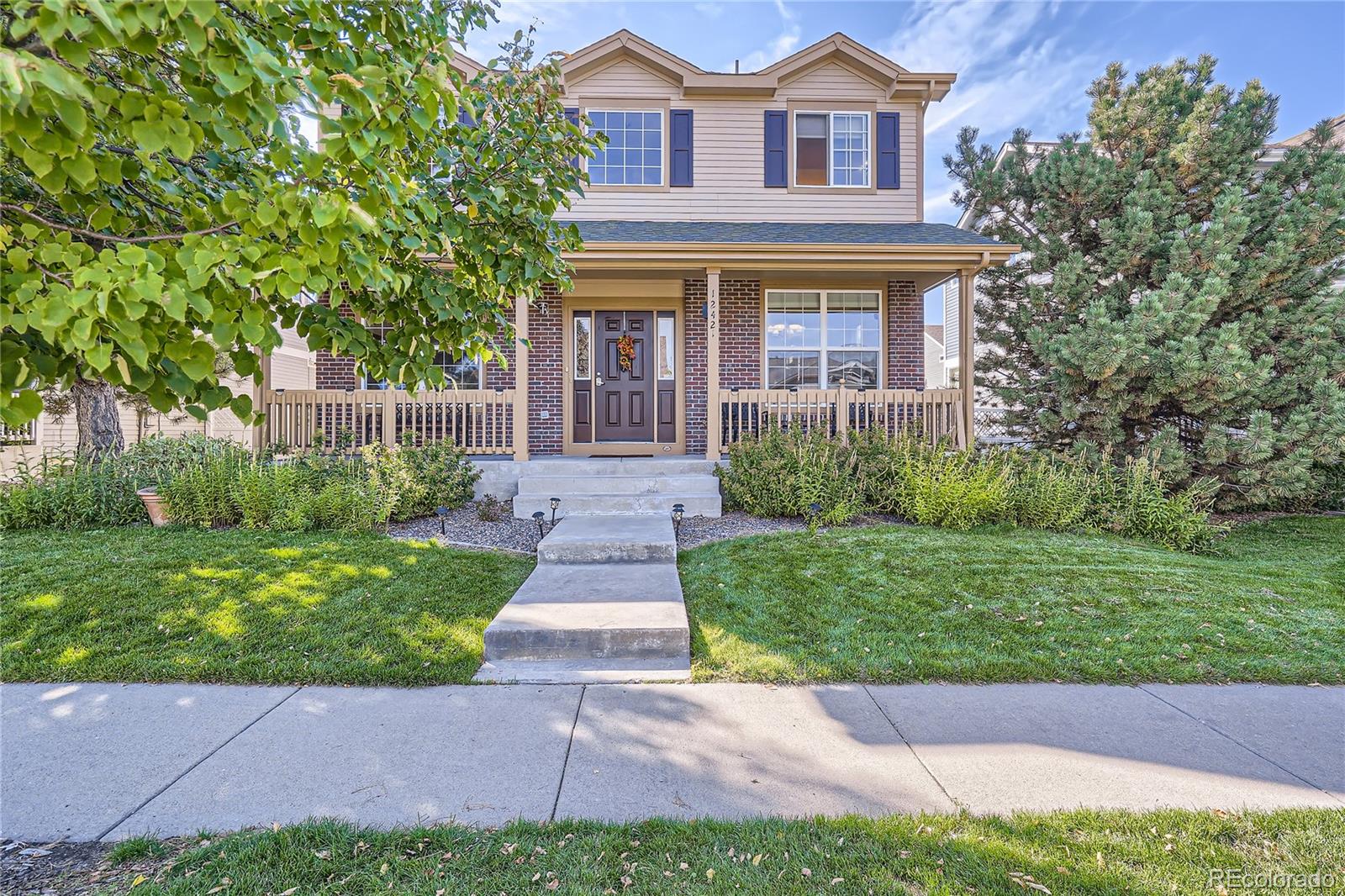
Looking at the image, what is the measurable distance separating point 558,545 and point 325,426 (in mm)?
5047

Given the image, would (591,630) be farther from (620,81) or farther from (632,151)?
(620,81)

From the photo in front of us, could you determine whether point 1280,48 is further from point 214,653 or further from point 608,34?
point 214,653

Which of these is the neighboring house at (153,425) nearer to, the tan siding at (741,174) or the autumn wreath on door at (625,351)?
the autumn wreath on door at (625,351)

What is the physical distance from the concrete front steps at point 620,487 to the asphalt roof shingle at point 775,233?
124 inches

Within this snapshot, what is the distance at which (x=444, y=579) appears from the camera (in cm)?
501

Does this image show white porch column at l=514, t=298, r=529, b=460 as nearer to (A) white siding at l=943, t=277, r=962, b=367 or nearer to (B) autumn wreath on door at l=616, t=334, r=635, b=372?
(B) autumn wreath on door at l=616, t=334, r=635, b=372

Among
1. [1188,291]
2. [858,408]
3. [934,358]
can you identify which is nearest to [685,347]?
[858,408]

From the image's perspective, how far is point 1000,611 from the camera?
436 centimetres

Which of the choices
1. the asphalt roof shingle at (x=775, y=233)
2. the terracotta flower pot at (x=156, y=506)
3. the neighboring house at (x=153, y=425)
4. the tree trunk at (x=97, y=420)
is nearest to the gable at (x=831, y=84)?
the asphalt roof shingle at (x=775, y=233)

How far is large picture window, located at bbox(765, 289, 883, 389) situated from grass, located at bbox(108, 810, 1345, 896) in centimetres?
804

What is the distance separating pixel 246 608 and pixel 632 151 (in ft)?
28.5

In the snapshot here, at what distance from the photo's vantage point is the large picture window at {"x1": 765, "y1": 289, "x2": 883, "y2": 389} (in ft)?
32.4

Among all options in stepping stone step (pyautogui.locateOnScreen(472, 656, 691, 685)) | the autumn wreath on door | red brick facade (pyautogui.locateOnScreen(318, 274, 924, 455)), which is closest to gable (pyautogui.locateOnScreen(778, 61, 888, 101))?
red brick facade (pyautogui.locateOnScreen(318, 274, 924, 455))

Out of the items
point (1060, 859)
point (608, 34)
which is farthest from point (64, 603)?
point (608, 34)
